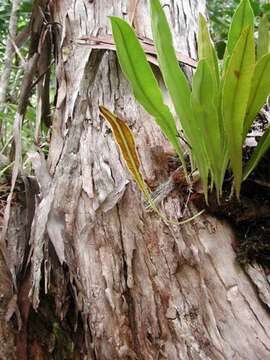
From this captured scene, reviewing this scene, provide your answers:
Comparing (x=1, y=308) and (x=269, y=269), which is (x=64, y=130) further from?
(x=269, y=269)

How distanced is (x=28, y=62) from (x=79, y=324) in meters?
0.82

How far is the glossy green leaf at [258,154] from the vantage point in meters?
0.66

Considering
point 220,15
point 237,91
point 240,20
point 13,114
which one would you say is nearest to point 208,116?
point 237,91

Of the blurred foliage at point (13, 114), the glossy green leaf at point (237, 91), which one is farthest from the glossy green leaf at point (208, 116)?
the blurred foliage at point (13, 114)

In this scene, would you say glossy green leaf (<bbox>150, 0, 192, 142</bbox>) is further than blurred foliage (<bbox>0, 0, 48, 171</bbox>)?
No

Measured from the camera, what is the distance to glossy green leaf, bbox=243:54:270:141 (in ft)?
1.99

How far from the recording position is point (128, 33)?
26.5 inches

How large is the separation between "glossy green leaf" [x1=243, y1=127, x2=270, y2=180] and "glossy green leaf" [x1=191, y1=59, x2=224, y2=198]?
0.16 ft

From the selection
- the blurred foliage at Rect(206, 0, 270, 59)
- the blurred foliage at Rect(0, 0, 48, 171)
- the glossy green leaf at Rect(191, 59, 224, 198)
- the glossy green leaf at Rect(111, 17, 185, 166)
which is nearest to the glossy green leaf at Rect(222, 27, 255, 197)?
the glossy green leaf at Rect(191, 59, 224, 198)

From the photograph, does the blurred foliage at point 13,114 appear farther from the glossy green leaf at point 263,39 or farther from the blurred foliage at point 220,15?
the blurred foliage at point 220,15

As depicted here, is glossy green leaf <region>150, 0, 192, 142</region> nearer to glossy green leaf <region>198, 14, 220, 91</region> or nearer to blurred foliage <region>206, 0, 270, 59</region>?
glossy green leaf <region>198, 14, 220, 91</region>

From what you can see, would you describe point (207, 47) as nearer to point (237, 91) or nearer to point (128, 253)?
point (237, 91)

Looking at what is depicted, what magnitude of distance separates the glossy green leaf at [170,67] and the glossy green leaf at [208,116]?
0.13ft

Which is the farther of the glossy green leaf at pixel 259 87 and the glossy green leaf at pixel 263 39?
the glossy green leaf at pixel 263 39
